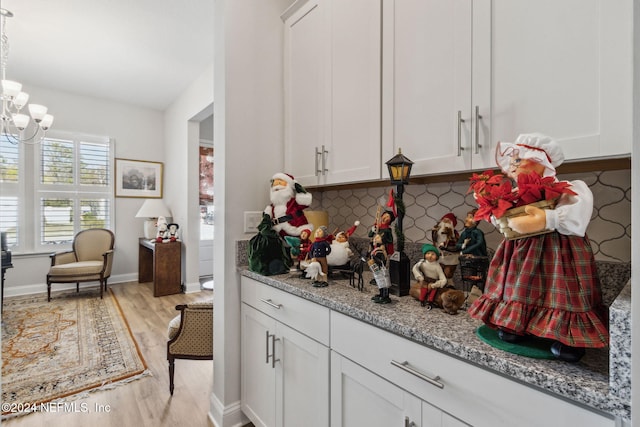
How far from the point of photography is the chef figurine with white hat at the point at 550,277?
64 centimetres

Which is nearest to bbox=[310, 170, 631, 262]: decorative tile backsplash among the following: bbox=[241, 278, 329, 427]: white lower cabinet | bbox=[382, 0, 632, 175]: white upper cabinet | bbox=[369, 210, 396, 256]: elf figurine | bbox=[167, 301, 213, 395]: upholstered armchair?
bbox=[369, 210, 396, 256]: elf figurine

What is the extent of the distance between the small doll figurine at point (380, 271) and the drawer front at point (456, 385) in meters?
0.12

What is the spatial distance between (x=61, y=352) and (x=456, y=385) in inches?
123

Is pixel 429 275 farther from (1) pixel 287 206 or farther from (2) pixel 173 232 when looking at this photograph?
(2) pixel 173 232

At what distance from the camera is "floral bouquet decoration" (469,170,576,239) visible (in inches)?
27.1

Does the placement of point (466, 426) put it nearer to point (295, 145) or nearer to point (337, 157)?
point (337, 157)

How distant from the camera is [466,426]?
2.41 feet

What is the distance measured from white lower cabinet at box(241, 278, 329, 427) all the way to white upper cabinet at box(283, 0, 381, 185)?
0.65 meters

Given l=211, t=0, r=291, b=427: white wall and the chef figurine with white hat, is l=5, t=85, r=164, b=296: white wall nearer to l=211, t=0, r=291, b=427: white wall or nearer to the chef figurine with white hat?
l=211, t=0, r=291, b=427: white wall

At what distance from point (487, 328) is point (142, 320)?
137 inches

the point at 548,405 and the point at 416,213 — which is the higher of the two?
the point at 416,213

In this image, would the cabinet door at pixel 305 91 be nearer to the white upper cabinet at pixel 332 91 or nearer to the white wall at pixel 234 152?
the white upper cabinet at pixel 332 91

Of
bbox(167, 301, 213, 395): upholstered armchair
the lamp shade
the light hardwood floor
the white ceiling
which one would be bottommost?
the light hardwood floor

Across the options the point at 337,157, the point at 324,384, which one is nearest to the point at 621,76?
the point at 337,157
